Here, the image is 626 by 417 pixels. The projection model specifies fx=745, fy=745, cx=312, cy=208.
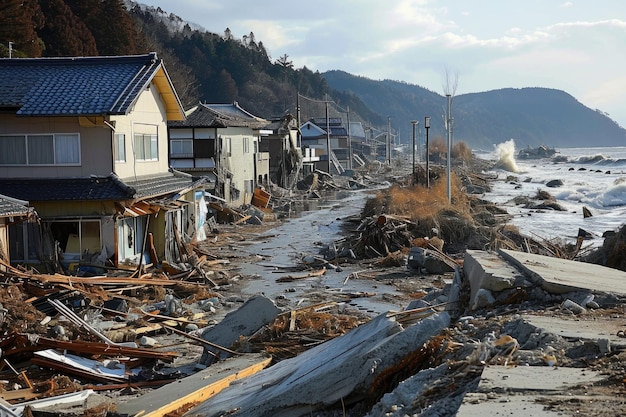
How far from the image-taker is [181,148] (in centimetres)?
3878

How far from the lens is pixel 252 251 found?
90.7 ft

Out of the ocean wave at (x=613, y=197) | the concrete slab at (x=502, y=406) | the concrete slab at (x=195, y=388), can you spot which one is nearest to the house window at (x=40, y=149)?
the concrete slab at (x=195, y=388)

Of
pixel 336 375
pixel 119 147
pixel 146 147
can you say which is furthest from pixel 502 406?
pixel 146 147

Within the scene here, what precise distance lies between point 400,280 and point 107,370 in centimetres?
1116

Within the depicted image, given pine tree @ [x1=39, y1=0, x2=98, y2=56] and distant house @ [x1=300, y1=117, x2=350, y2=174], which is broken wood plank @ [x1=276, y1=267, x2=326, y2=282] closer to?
pine tree @ [x1=39, y1=0, x2=98, y2=56]

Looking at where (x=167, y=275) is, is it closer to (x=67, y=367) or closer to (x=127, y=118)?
(x=127, y=118)

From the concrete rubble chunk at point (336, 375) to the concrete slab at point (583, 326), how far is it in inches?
38.8

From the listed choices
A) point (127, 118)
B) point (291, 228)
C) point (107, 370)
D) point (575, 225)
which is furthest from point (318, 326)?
point (575, 225)

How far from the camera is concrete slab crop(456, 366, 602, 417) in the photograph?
511 cm

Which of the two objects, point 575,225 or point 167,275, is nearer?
point 167,275

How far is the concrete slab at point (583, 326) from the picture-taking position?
6941 mm

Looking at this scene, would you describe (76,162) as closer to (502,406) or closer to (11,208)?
(11,208)

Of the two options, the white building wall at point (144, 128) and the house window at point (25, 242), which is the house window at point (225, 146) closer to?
the white building wall at point (144, 128)

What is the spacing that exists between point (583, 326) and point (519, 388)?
2.43 metres
